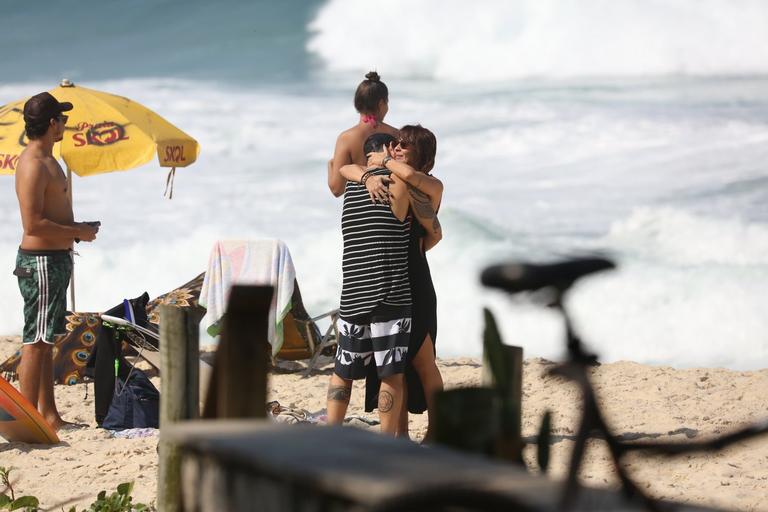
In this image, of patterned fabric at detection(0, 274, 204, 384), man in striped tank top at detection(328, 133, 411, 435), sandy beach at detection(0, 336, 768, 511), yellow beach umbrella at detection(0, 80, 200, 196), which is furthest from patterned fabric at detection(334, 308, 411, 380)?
yellow beach umbrella at detection(0, 80, 200, 196)

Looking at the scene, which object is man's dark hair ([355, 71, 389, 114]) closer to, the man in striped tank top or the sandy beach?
the man in striped tank top

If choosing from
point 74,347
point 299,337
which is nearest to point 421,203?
point 299,337

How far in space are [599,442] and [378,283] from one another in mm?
1905

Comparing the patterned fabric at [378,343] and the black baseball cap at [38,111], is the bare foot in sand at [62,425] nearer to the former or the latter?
the black baseball cap at [38,111]

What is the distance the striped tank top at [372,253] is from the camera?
500cm

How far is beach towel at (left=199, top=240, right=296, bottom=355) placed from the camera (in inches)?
297

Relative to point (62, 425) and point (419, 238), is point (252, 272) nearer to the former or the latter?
point (62, 425)

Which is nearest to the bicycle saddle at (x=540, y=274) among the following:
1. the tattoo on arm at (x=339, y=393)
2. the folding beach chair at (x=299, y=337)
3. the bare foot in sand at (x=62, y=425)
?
the tattoo on arm at (x=339, y=393)

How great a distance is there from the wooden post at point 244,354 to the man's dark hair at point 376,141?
301 centimetres

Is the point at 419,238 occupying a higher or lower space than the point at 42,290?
higher

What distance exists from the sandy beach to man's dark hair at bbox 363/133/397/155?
5.74 feet

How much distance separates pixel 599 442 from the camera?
19.9ft

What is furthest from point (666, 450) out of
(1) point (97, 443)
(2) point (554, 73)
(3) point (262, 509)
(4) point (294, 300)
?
(2) point (554, 73)

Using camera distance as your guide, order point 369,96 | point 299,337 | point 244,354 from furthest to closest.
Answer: point 299,337
point 369,96
point 244,354
